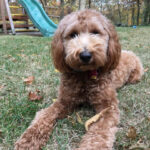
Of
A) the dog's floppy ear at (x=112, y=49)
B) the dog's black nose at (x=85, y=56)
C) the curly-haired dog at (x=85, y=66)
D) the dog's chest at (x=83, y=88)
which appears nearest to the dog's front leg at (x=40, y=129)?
the curly-haired dog at (x=85, y=66)

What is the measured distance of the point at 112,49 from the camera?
249 centimetres

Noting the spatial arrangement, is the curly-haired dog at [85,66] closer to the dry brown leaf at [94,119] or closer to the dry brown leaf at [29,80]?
the dry brown leaf at [94,119]

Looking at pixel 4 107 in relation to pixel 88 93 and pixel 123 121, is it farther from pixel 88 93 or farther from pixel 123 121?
pixel 123 121

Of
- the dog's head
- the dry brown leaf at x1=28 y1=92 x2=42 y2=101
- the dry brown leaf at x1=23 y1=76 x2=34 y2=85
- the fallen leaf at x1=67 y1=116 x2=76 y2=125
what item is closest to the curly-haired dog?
the dog's head

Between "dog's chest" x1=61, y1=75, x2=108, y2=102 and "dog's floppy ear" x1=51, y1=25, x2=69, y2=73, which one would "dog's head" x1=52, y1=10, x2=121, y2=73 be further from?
"dog's chest" x1=61, y1=75, x2=108, y2=102

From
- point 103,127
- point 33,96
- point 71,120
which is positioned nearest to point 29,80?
point 33,96

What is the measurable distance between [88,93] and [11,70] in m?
2.17

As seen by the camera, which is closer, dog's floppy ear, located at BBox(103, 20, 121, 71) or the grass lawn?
the grass lawn

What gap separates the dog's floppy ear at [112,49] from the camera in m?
2.49

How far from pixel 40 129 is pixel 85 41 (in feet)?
3.70

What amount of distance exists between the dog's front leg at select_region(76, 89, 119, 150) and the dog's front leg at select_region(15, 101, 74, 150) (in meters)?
0.40

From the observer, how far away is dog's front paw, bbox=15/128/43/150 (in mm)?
1790

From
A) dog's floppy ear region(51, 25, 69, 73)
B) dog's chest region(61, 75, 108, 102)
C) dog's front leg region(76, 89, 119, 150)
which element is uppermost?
dog's floppy ear region(51, 25, 69, 73)

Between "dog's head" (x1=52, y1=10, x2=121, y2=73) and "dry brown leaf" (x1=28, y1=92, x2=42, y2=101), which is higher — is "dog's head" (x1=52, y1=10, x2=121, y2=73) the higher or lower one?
the higher one
